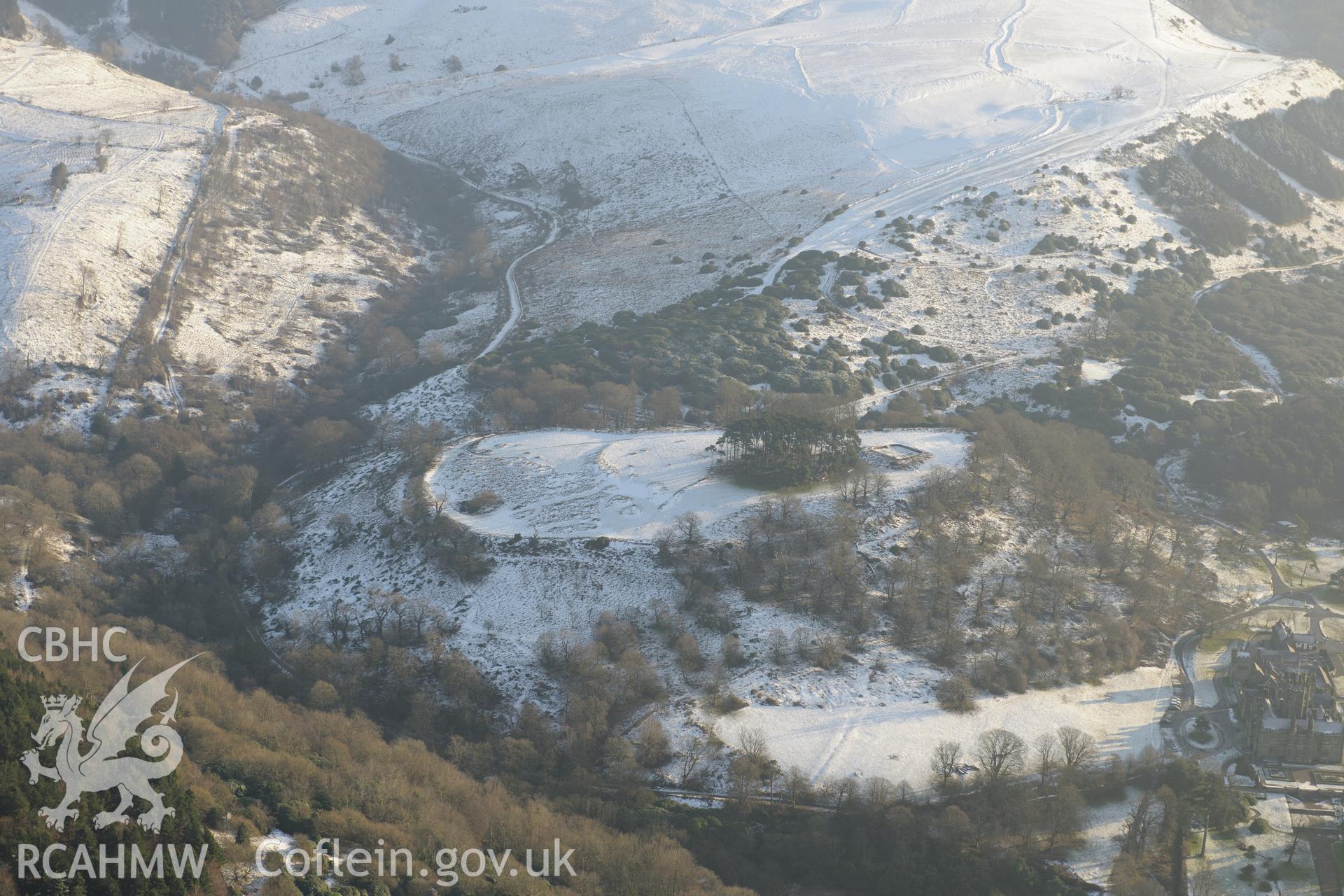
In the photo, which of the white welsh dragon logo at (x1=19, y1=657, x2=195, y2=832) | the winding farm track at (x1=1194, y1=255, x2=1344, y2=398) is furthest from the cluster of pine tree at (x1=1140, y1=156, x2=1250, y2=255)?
the white welsh dragon logo at (x1=19, y1=657, x2=195, y2=832)

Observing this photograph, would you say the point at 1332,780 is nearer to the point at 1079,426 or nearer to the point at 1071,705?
the point at 1071,705

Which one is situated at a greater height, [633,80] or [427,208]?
[633,80]

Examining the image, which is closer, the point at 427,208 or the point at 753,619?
the point at 753,619

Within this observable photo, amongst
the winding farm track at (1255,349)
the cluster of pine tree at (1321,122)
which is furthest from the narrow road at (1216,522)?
the cluster of pine tree at (1321,122)

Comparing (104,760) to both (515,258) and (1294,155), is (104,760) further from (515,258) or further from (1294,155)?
(1294,155)

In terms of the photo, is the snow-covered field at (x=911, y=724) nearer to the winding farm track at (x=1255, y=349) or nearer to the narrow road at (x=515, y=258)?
the winding farm track at (x=1255, y=349)

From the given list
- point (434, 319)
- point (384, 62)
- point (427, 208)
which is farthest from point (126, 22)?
point (434, 319)
